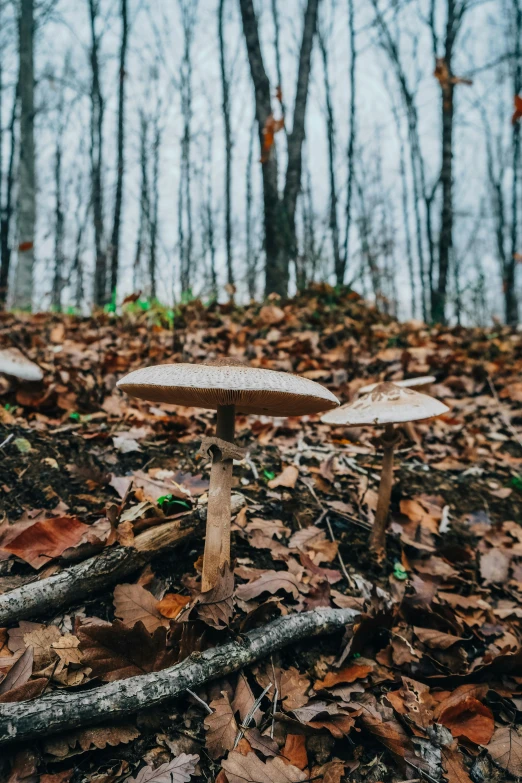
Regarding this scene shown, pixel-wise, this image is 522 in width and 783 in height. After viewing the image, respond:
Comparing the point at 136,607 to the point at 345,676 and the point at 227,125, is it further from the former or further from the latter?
the point at 227,125

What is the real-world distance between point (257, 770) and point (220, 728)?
0.54 feet

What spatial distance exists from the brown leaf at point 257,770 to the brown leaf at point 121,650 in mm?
344

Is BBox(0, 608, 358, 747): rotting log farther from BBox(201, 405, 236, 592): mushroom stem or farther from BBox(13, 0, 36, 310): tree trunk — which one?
BBox(13, 0, 36, 310): tree trunk

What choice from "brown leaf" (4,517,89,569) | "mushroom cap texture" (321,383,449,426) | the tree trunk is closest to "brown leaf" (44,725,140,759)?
"brown leaf" (4,517,89,569)

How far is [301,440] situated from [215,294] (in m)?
4.00

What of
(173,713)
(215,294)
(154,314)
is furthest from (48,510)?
(215,294)

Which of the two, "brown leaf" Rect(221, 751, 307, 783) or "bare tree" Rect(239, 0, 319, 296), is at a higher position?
"bare tree" Rect(239, 0, 319, 296)

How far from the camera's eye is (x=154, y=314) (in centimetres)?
602

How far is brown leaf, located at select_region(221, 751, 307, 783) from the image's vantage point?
1.34m

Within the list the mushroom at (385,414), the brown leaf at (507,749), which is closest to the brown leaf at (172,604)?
the mushroom at (385,414)

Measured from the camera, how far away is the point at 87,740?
134cm

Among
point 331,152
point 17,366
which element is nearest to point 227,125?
point 331,152

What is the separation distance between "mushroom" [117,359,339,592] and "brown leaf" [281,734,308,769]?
557 millimetres

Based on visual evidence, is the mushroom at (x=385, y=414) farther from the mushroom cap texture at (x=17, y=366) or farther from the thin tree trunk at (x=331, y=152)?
the thin tree trunk at (x=331, y=152)
